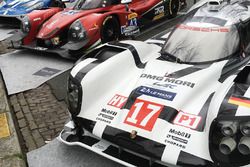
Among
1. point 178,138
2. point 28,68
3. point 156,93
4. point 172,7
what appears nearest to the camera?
point 178,138

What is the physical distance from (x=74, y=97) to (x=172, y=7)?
563cm

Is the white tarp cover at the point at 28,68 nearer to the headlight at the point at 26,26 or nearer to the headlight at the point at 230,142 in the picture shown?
the headlight at the point at 26,26

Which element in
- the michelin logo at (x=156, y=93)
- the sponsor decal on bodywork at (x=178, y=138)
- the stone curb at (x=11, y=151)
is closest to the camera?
the sponsor decal on bodywork at (x=178, y=138)

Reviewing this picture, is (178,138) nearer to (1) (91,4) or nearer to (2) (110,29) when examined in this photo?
(2) (110,29)

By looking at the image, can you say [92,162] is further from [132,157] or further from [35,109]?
[35,109]

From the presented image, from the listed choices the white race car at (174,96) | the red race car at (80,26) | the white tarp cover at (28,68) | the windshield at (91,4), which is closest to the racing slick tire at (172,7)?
the red race car at (80,26)

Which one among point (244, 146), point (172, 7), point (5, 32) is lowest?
point (5, 32)

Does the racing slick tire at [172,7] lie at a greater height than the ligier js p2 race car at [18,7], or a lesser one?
lesser

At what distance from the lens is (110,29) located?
5.93 metres

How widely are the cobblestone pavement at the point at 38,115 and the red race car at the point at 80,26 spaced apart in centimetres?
111

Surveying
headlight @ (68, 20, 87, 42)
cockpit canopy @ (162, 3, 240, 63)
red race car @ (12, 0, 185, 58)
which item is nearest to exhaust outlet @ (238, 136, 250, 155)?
cockpit canopy @ (162, 3, 240, 63)

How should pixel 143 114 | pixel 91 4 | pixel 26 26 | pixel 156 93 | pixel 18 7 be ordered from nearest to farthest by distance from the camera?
pixel 143 114 < pixel 156 93 < pixel 26 26 < pixel 91 4 < pixel 18 7

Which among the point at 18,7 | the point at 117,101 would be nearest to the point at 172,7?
the point at 18,7

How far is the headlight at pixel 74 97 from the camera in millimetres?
2944
